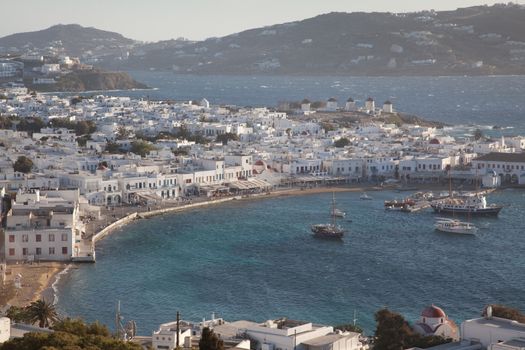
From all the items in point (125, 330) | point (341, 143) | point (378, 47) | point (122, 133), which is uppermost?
point (378, 47)

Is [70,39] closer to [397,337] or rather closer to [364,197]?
[364,197]

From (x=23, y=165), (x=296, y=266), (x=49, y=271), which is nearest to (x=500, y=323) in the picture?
(x=296, y=266)

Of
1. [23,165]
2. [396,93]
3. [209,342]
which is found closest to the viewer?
[209,342]

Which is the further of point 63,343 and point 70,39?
point 70,39

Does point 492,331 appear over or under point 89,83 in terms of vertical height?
under

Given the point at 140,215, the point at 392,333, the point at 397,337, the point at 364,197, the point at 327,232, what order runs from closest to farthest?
the point at 397,337, the point at 392,333, the point at 327,232, the point at 140,215, the point at 364,197

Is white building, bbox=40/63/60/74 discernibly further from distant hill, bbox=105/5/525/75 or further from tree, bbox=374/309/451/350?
tree, bbox=374/309/451/350

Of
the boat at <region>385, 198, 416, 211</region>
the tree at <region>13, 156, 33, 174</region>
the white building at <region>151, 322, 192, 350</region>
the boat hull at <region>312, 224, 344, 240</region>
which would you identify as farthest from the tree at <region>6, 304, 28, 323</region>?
the tree at <region>13, 156, 33, 174</region>
